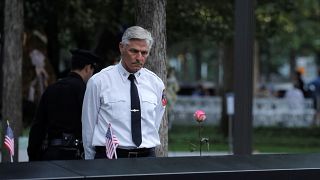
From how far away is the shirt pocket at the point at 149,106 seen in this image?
5176 millimetres

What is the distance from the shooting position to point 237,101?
8289mm

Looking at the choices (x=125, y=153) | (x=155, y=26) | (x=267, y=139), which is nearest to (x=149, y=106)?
(x=125, y=153)

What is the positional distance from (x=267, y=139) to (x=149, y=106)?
15.1 metres

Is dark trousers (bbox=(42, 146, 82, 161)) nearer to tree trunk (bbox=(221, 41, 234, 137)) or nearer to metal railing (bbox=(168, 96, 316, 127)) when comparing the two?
tree trunk (bbox=(221, 41, 234, 137))

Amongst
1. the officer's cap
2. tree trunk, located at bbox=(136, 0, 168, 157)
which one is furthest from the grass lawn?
the officer's cap

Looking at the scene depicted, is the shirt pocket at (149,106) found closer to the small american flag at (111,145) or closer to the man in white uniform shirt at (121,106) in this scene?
the man in white uniform shirt at (121,106)

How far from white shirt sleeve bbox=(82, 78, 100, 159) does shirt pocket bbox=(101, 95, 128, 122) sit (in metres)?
0.06

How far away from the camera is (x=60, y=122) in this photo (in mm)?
6031

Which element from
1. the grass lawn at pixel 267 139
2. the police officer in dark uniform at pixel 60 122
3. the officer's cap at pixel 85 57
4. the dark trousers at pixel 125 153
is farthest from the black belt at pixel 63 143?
the grass lawn at pixel 267 139

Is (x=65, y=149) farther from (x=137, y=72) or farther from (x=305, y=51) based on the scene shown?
(x=305, y=51)

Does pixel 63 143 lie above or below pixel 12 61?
below

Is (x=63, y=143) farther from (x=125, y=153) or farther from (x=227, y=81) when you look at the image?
(x=227, y=81)

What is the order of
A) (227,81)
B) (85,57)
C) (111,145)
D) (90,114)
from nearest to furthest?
(111,145)
(90,114)
(85,57)
(227,81)

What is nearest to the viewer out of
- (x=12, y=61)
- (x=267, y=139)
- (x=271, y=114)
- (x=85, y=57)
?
(x=85, y=57)
